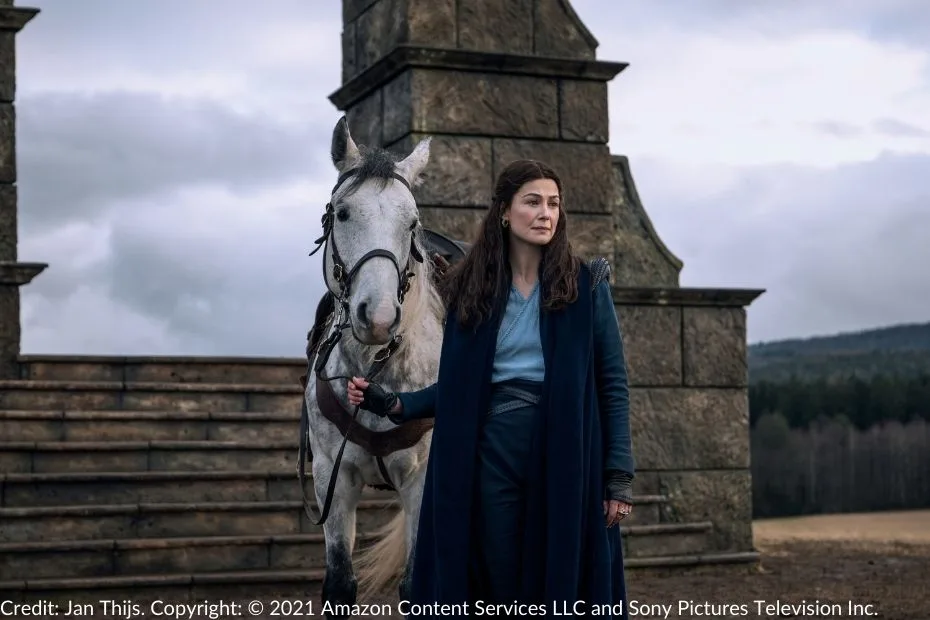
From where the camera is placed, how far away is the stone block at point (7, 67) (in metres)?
10.8

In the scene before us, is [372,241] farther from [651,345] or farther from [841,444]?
[841,444]

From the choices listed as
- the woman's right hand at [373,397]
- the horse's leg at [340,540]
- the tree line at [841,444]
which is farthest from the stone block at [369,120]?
the tree line at [841,444]

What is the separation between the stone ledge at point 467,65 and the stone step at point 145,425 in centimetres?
229

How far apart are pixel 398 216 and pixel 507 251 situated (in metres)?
0.77

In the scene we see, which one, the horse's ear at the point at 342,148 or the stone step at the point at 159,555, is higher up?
the horse's ear at the point at 342,148

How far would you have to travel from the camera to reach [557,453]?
3.88 m

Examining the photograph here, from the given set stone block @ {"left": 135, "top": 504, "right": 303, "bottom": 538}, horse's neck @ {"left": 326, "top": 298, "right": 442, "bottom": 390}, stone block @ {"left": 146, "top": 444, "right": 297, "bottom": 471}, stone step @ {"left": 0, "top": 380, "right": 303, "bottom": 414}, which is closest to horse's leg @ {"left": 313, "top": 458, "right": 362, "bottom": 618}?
horse's neck @ {"left": 326, "top": 298, "right": 442, "bottom": 390}

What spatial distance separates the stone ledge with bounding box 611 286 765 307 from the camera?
31.4ft

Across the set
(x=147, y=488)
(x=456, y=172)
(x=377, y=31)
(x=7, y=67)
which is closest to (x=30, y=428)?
(x=147, y=488)

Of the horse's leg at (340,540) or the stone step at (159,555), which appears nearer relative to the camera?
the horse's leg at (340,540)

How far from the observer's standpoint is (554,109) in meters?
9.62

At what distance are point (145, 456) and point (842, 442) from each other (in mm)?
10575

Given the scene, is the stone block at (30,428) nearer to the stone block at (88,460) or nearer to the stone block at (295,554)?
the stone block at (88,460)

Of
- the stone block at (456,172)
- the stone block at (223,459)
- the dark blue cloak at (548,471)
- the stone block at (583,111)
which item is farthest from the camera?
the stone block at (583,111)
